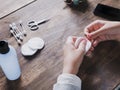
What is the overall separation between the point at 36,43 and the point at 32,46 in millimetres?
29

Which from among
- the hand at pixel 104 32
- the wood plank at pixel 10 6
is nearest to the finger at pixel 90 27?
the hand at pixel 104 32

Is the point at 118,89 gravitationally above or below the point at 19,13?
below

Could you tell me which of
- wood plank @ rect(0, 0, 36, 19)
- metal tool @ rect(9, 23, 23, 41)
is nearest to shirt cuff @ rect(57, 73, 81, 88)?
metal tool @ rect(9, 23, 23, 41)

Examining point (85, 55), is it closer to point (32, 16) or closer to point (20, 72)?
point (20, 72)

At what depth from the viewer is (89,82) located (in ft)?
3.17

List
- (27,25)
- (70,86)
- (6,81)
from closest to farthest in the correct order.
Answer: (70,86)
(6,81)
(27,25)

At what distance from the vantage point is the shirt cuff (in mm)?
928

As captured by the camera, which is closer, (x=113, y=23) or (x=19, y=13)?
(x=113, y=23)

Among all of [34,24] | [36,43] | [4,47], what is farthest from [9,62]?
[34,24]

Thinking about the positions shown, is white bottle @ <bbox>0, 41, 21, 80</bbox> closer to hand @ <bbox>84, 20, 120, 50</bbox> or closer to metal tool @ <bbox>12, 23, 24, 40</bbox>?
metal tool @ <bbox>12, 23, 24, 40</bbox>

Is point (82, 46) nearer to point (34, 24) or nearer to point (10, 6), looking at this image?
point (34, 24)

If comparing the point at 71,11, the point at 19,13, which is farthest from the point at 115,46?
the point at 19,13

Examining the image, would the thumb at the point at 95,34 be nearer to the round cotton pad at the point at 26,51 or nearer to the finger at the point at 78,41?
the finger at the point at 78,41

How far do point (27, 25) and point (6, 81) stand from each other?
347 millimetres
